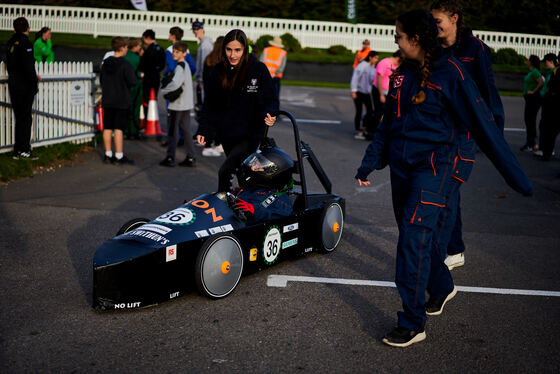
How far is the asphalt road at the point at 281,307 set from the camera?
3.79m

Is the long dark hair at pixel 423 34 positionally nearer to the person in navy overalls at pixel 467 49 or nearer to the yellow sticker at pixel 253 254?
the person in navy overalls at pixel 467 49

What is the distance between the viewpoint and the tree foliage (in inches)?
1282

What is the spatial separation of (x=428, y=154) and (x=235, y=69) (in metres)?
2.51

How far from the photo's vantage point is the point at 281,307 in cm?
460

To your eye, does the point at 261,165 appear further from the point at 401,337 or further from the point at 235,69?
the point at 401,337

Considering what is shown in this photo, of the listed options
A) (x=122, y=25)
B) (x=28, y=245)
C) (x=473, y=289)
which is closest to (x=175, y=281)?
(x=28, y=245)

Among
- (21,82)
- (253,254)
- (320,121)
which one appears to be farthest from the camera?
(320,121)

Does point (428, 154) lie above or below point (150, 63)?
below

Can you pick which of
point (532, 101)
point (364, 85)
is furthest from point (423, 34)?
point (532, 101)

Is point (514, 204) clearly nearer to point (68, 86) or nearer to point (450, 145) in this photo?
point (450, 145)

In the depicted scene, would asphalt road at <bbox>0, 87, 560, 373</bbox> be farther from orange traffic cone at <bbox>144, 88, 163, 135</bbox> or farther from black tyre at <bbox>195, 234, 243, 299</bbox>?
orange traffic cone at <bbox>144, 88, 163, 135</bbox>

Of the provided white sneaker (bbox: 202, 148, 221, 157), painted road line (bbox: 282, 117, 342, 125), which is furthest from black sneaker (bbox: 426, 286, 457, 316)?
painted road line (bbox: 282, 117, 342, 125)

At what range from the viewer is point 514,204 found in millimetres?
8234

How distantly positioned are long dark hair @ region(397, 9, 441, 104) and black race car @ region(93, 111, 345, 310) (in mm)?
1736
